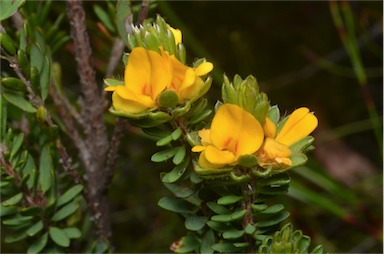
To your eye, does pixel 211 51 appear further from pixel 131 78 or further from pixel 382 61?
pixel 131 78

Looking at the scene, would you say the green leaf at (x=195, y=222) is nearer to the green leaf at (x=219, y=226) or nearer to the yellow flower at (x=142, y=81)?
the green leaf at (x=219, y=226)

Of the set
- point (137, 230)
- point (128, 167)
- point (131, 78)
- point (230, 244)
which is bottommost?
point (137, 230)

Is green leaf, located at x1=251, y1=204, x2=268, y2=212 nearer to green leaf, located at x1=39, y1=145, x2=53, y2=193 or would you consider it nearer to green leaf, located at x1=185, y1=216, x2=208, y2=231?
green leaf, located at x1=185, y1=216, x2=208, y2=231

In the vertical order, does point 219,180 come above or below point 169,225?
above

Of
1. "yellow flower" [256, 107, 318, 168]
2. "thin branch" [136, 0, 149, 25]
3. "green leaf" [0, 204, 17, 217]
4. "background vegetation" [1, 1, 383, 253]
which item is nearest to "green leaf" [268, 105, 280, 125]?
"yellow flower" [256, 107, 318, 168]

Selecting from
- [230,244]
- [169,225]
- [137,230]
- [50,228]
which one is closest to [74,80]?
[137,230]

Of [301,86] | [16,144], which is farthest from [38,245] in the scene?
[301,86]
